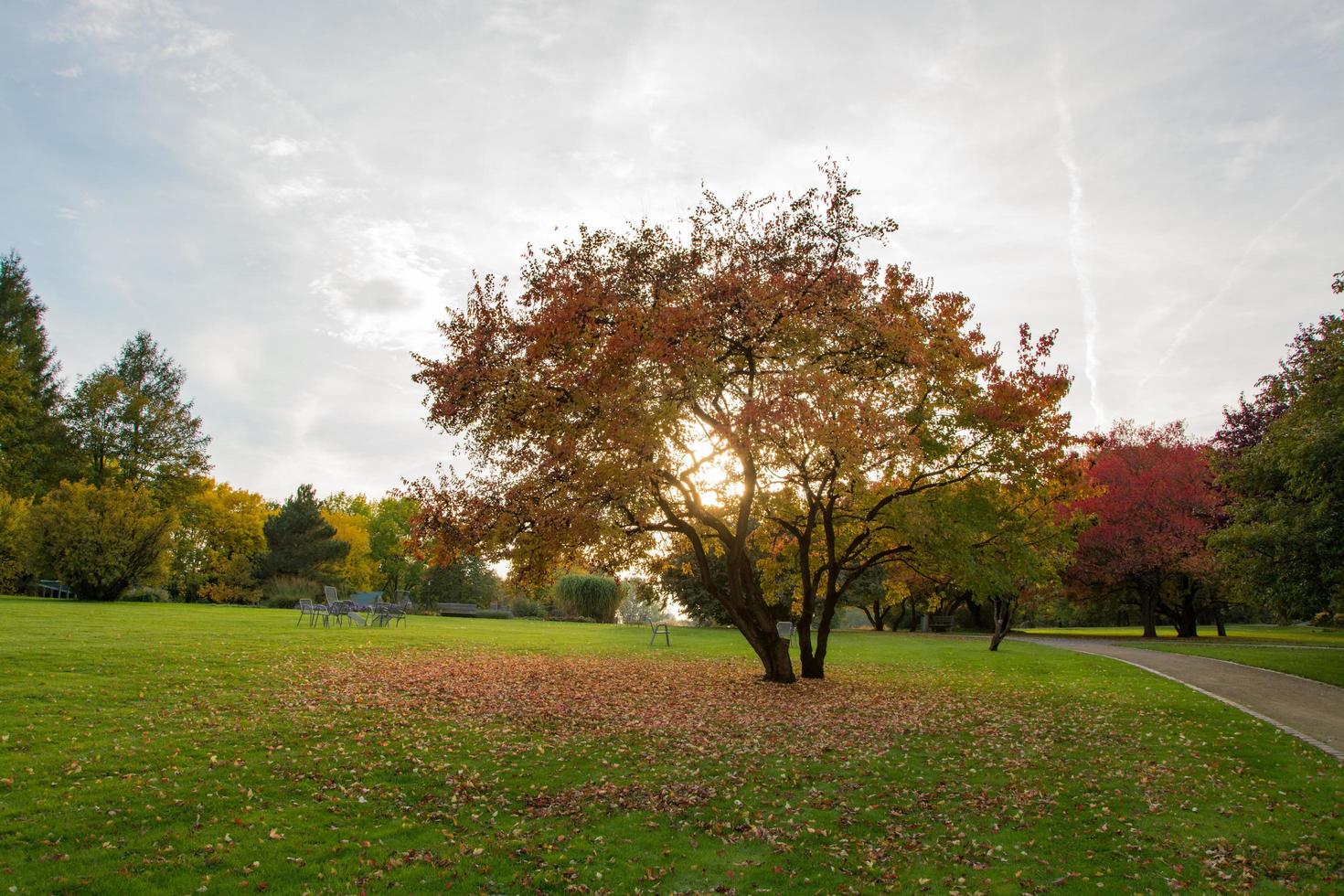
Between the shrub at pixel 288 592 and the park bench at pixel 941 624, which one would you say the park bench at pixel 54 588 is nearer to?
the shrub at pixel 288 592

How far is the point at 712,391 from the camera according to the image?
14914 mm

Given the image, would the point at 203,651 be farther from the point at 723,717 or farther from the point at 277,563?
the point at 277,563

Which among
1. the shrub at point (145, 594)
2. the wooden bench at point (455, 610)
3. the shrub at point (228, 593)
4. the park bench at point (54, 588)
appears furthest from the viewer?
the wooden bench at point (455, 610)

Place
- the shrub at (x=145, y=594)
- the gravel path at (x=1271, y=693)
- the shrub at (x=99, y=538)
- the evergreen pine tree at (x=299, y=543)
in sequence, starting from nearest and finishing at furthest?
the gravel path at (x=1271, y=693) → the shrub at (x=99, y=538) → the shrub at (x=145, y=594) → the evergreen pine tree at (x=299, y=543)

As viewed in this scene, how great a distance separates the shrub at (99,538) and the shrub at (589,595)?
22.0 metres

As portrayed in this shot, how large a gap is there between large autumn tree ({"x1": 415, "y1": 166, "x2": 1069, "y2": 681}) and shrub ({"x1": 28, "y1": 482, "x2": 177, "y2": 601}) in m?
25.3

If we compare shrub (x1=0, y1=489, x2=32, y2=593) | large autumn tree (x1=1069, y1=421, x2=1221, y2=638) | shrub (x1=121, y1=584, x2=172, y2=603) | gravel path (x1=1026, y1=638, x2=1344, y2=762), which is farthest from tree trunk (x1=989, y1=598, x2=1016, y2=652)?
shrub (x1=0, y1=489, x2=32, y2=593)

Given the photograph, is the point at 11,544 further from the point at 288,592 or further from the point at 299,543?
the point at 299,543

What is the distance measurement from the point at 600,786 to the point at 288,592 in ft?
144

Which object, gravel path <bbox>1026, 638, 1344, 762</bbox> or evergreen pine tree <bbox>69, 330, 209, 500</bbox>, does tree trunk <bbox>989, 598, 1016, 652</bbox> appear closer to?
gravel path <bbox>1026, 638, 1344, 762</bbox>

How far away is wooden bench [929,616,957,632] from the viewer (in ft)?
161

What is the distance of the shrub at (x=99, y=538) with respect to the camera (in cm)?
3238

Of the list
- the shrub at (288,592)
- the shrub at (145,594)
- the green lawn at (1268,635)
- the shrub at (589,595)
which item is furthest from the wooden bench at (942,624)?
the shrub at (145,594)

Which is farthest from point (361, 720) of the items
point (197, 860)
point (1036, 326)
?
point (1036, 326)
